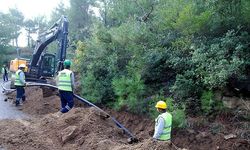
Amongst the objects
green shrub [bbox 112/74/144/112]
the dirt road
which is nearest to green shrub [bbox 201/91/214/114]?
green shrub [bbox 112/74/144/112]

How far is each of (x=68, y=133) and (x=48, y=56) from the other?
10.6m

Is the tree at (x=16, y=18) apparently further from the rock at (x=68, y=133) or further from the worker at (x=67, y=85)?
the rock at (x=68, y=133)

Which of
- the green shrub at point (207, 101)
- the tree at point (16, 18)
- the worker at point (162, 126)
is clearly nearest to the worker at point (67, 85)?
the green shrub at point (207, 101)

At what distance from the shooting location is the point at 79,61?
16156 mm

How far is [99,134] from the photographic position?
26.2 feet

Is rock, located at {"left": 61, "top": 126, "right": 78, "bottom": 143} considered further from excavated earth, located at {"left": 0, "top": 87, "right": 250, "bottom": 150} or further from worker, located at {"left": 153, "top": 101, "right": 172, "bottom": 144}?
worker, located at {"left": 153, "top": 101, "right": 172, "bottom": 144}

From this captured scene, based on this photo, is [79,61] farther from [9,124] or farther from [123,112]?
[9,124]

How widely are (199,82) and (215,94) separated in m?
0.56

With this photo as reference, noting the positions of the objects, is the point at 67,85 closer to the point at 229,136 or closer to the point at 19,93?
the point at 19,93

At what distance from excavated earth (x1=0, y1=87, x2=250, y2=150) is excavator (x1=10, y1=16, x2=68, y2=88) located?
196 inches

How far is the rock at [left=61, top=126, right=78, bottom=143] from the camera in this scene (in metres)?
7.88

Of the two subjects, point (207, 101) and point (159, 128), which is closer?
point (159, 128)

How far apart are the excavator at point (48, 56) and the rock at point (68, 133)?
635cm

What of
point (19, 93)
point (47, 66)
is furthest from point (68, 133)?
point (47, 66)
